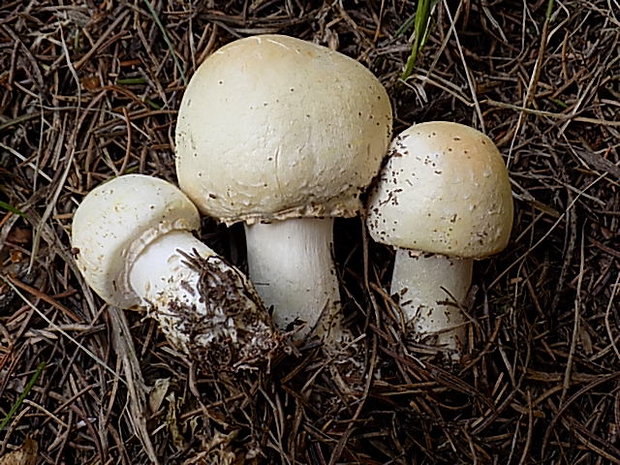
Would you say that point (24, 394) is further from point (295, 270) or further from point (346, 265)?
point (346, 265)

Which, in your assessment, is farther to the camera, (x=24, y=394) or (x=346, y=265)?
(x=346, y=265)

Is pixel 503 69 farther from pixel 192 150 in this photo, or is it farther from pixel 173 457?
pixel 173 457

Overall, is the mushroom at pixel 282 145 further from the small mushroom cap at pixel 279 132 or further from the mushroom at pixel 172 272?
the mushroom at pixel 172 272

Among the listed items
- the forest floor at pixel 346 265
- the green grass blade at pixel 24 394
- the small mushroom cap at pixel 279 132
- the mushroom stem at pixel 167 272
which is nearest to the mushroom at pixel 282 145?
the small mushroom cap at pixel 279 132

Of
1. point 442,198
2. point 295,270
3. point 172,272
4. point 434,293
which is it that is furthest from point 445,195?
point 172,272

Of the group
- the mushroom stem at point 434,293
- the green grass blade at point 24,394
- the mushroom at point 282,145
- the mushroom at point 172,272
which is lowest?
the green grass blade at point 24,394

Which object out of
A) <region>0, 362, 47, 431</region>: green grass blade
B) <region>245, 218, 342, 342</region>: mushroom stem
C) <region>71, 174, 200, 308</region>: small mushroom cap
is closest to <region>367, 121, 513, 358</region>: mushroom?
<region>245, 218, 342, 342</region>: mushroom stem

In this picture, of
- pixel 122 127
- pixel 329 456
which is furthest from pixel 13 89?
pixel 329 456

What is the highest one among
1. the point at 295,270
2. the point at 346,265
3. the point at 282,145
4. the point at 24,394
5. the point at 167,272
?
the point at 282,145
